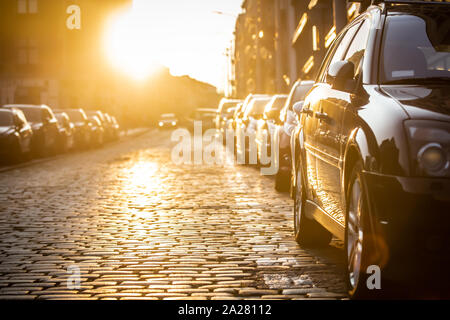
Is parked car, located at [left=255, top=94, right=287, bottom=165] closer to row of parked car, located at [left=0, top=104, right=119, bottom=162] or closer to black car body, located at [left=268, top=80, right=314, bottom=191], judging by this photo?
black car body, located at [left=268, top=80, right=314, bottom=191]

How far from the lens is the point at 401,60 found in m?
5.55

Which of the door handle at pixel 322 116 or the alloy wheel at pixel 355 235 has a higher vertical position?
the door handle at pixel 322 116

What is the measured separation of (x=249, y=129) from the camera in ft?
62.8

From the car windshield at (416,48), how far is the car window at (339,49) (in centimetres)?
68

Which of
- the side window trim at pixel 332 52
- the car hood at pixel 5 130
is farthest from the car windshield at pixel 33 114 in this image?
the side window trim at pixel 332 52

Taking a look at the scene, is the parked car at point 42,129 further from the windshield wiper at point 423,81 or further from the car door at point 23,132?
the windshield wiper at point 423,81

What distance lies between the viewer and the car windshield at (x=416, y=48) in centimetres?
543

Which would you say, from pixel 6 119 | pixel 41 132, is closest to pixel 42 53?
pixel 41 132

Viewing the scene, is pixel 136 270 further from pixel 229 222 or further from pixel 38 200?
pixel 38 200

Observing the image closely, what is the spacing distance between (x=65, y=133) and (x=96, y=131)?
7.38m

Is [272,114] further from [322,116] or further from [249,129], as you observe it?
[322,116]

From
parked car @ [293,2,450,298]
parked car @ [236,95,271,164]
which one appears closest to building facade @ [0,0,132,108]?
parked car @ [236,95,271,164]

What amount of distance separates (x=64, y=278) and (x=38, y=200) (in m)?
6.31
